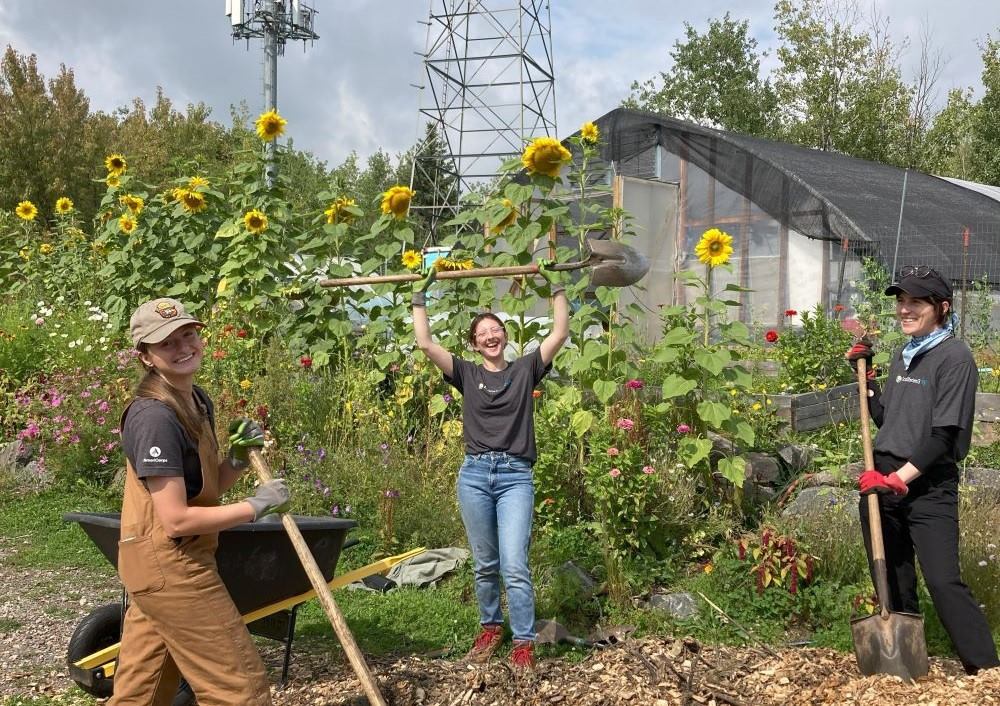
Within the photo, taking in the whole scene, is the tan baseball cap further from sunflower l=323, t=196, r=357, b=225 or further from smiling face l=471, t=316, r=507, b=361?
sunflower l=323, t=196, r=357, b=225

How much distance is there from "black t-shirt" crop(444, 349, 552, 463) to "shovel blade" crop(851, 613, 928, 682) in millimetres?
1447

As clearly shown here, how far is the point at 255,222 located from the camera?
6.94m

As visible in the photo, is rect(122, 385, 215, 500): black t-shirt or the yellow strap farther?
the yellow strap

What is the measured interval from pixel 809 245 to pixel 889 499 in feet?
27.3

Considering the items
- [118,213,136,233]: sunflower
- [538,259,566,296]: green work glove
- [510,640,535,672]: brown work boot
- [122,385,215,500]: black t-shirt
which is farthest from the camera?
[118,213,136,233]: sunflower

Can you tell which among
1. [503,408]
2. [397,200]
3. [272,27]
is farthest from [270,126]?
[272,27]

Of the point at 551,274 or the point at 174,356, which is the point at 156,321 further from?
the point at 551,274

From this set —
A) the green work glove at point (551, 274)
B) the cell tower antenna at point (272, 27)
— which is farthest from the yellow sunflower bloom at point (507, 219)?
the cell tower antenna at point (272, 27)

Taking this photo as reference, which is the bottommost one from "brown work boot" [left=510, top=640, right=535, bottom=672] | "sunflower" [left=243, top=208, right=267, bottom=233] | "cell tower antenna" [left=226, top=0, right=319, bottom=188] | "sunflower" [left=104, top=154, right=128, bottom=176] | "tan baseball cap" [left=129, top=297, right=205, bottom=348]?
"brown work boot" [left=510, top=640, right=535, bottom=672]

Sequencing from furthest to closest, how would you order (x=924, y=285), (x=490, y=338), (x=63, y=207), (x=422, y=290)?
(x=63, y=207)
(x=422, y=290)
(x=490, y=338)
(x=924, y=285)

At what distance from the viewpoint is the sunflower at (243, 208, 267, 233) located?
6.92m

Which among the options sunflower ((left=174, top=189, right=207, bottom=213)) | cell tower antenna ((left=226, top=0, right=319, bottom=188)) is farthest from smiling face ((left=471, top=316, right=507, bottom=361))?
cell tower antenna ((left=226, top=0, right=319, bottom=188))

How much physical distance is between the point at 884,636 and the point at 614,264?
1.84 metres

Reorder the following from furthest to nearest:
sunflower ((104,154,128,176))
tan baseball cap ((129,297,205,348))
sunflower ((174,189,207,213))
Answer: sunflower ((104,154,128,176)), sunflower ((174,189,207,213)), tan baseball cap ((129,297,205,348))
